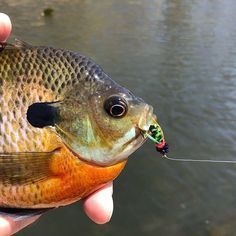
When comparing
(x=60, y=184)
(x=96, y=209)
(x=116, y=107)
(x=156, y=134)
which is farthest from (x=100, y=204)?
(x=116, y=107)

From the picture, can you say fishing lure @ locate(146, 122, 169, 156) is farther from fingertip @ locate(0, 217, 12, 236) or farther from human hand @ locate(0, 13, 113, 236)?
fingertip @ locate(0, 217, 12, 236)

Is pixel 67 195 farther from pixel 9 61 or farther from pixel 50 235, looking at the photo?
pixel 50 235

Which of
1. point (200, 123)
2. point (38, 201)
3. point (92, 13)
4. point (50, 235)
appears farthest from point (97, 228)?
point (92, 13)

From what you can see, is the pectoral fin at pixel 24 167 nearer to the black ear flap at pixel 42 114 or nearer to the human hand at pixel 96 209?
the black ear flap at pixel 42 114

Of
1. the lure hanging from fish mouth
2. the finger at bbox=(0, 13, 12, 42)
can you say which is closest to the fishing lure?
the lure hanging from fish mouth

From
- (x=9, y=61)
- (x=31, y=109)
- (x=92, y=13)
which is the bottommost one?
(x=92, y=13)

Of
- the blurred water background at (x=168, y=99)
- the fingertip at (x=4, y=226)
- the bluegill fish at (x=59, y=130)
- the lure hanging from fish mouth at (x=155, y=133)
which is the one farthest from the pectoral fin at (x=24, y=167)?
the blurred water background at (x=168, y=99)

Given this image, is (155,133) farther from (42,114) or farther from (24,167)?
(24,167)
